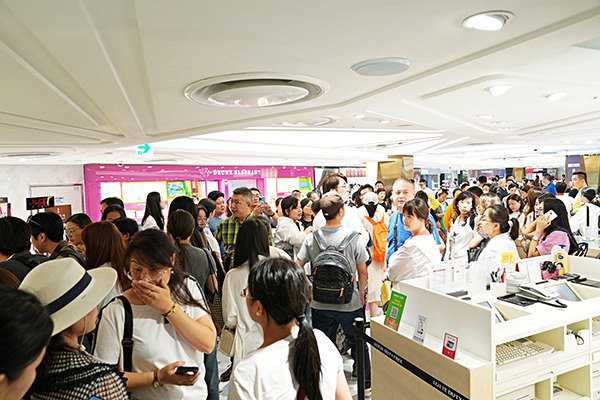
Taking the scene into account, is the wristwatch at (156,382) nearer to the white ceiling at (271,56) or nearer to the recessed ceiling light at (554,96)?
the white ceiling at (271,56)

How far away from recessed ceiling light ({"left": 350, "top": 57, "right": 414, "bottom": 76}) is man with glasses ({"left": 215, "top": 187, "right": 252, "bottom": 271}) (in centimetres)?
220

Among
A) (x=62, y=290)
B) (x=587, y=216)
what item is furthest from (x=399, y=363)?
(x=587, y=216)

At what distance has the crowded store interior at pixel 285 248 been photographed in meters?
1.38

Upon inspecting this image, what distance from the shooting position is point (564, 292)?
2.87 m

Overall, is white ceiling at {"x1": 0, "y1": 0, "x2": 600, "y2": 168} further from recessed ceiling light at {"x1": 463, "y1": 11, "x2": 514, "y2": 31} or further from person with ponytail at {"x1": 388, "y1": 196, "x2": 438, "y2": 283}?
person with ponytail at {"x1": 388, "y1": 196, "x2": 438, "y2": 283}

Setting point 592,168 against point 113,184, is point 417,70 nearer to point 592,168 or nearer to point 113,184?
point 113,184

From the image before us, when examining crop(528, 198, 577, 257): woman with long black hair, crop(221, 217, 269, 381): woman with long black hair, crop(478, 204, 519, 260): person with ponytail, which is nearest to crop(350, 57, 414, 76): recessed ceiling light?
crop(221, 217, 269, 381): woman with long black hair

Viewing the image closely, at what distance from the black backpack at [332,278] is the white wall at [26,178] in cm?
1018

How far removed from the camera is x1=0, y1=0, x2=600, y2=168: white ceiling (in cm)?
171

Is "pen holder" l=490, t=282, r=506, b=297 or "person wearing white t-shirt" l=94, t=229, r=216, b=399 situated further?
"pen holder" l=490, t=282, r=506, b=297

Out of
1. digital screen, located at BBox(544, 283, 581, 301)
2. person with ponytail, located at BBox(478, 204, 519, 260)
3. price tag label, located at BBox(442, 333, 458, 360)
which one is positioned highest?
person with ponytail, located at BBox(478, 204, 519, 260)

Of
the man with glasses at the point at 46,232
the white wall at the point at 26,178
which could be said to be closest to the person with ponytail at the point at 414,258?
the man with glasses at the point at 46,232

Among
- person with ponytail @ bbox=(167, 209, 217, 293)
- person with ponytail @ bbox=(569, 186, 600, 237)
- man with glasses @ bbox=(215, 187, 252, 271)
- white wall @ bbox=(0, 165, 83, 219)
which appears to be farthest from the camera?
white wall @ bbox=(0, 165, 83, 219)

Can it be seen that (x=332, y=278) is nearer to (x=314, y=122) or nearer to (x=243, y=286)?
(x=243, y=286)
